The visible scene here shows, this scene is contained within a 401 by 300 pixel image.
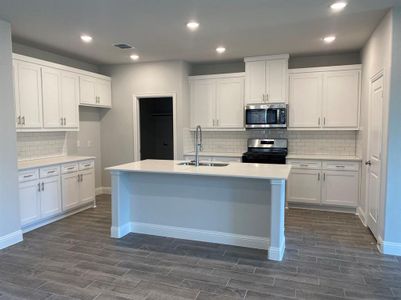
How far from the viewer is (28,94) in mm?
4500

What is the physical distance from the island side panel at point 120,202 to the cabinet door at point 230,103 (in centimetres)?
253

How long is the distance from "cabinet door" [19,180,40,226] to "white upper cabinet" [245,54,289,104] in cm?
381

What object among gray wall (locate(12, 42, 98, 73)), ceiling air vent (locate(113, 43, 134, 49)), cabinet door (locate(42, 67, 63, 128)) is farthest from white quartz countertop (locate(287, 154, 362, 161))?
gray wall (locate(12, 42, 98, 73))

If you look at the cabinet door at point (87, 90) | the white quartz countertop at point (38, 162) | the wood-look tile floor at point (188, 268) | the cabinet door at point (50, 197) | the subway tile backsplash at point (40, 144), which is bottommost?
the wood-look tile floor at point (188, 268)

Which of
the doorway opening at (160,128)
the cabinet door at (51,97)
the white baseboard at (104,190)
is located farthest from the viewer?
the doorway opening at (160,128)

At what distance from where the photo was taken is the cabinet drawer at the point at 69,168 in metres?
4.84

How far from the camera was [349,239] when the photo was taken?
3.99 m

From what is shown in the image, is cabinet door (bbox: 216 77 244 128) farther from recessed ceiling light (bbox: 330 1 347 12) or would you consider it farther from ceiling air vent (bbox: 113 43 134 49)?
recessed ceiling light (bbox: 330 1 347 12)

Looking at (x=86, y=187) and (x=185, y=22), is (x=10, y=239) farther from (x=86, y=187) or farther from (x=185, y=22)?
(x=185, y=22)

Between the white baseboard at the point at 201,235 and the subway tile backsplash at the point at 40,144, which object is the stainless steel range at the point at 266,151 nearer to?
the white baseboard at the point at 201,235

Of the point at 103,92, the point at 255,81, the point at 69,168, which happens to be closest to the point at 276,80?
the point at 255,81

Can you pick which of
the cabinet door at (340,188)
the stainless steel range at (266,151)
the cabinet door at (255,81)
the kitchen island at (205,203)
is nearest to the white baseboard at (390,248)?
the kitchen island at (205,203)

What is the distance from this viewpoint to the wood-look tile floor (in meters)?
2.74

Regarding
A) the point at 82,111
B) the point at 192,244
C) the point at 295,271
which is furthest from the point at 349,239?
the point at 82,111
